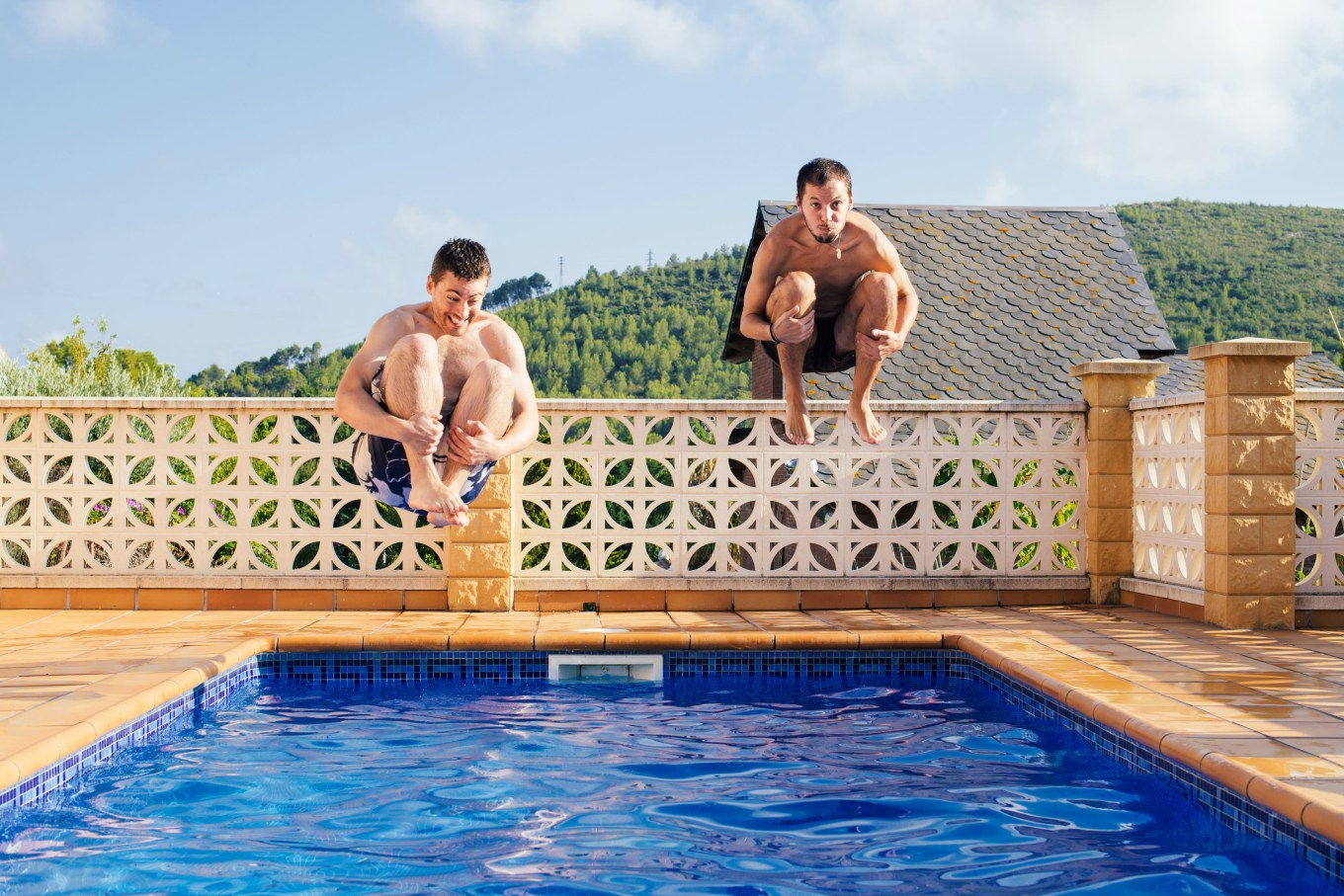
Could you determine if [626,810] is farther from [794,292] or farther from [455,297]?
[794,292]

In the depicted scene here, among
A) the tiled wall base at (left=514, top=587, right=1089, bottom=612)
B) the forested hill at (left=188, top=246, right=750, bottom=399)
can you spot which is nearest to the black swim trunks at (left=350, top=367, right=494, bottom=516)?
the tiled wall base at (left=514, top=587, right=1089, bottom=612)

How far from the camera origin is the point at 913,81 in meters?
21.5

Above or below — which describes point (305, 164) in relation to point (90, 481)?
above

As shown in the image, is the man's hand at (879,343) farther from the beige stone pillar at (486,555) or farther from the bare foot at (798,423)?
the beige stone pillar at (486,555)

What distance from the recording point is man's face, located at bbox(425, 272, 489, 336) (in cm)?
322

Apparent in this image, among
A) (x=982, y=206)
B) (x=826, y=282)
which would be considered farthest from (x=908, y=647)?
(x=982, y=206)

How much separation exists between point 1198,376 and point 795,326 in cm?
1633

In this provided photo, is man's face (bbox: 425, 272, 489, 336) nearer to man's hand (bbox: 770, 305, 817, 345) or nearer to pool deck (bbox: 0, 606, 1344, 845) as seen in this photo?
man's hand (bbox: 770, 305, 817, 345)

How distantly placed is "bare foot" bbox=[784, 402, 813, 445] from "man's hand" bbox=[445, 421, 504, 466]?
0.86 meters

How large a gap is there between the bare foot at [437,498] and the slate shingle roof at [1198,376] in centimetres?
1503

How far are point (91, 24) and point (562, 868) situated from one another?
22.4 meters

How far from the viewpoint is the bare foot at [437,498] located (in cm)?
316

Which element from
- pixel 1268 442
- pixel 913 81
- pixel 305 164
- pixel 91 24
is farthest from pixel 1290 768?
pixel 91 24

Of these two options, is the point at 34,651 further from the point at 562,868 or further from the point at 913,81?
the point at 913,81
